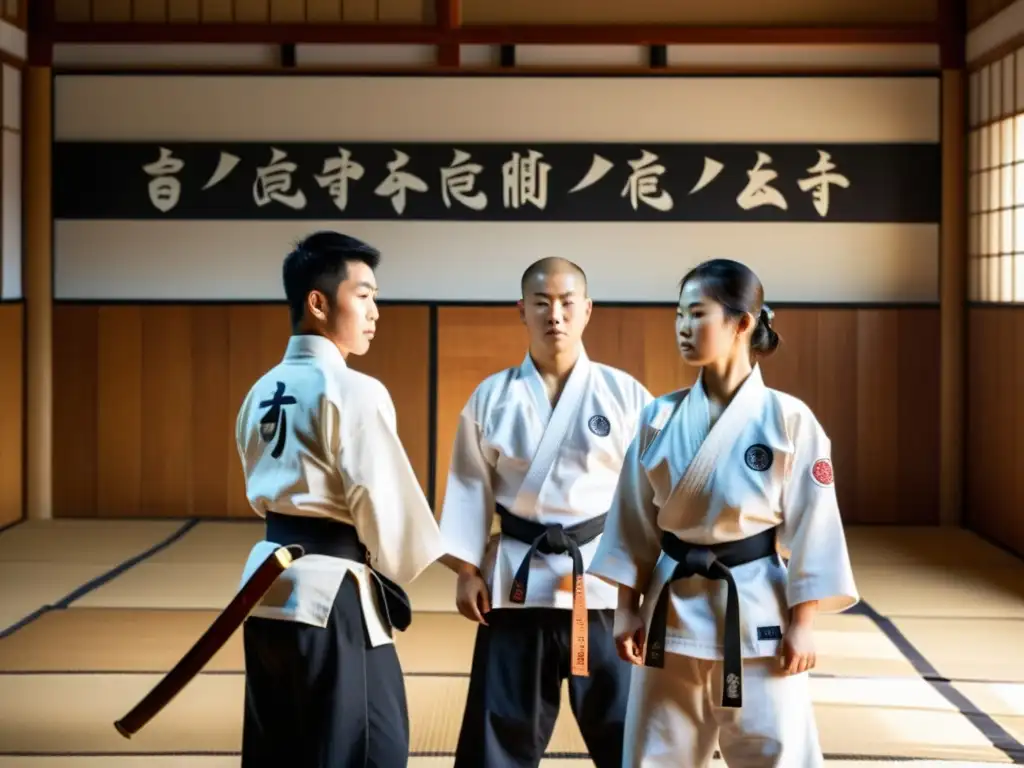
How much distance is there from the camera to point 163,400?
7168 millimetres

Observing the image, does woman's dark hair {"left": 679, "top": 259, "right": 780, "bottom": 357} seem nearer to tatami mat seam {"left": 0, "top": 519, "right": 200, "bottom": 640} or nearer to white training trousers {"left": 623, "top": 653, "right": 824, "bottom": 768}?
white training trousers {"left": 623, "top": 653, "right": 824, "bottom": 768}

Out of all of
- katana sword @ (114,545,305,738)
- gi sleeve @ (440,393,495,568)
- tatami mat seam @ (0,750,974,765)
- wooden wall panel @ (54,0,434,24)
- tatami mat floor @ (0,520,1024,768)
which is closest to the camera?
katana sword @ (114,545,305,738)

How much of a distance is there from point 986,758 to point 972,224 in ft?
13.7

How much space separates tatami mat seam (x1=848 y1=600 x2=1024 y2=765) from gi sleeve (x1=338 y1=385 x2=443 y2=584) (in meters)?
1.87

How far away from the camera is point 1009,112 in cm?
635

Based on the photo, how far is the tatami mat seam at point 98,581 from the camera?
4.77 metres

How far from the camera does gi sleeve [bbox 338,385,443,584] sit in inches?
92.7

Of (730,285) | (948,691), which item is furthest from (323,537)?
(948,691)

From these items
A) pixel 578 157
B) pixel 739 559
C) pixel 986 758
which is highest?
pixel 578 157

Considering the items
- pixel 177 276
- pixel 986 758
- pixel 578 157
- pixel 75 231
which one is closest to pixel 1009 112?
pixel 578 157

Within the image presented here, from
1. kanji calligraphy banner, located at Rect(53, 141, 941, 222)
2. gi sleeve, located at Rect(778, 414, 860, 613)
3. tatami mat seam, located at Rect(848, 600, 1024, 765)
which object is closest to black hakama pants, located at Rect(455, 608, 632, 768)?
gi sleeve, located at Rect(778, 414, 860, 613)

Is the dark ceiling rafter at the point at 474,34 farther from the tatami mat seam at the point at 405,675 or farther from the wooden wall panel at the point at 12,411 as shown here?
the tatami mat seam at the point at 405,675

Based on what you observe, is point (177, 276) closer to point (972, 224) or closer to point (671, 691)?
point (972, 224)

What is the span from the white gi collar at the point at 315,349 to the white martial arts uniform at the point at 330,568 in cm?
3
